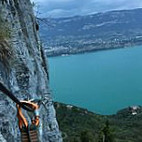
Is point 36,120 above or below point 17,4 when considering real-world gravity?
below

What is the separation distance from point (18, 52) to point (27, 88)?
0.48m

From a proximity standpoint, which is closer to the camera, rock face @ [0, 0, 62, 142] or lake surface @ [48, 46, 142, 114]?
rock face @ [0, 0, 62, 142]

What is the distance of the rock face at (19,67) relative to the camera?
3.21 m

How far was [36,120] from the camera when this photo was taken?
173cm

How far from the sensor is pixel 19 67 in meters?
4.20

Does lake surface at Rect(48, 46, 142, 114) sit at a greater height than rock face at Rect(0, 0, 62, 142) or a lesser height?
lesser

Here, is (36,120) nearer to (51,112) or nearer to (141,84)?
(51,112)

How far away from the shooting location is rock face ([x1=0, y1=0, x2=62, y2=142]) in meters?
3.21

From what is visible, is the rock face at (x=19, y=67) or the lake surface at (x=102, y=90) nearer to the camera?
the rock face at (x=19, y=67)

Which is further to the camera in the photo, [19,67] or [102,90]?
[102,90]

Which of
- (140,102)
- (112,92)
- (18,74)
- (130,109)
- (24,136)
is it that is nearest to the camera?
(24,136)

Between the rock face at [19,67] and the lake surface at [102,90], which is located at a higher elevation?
the rock face at [19,67]

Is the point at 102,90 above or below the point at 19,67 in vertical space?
below

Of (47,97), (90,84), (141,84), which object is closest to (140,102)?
(141,84)
